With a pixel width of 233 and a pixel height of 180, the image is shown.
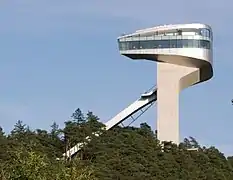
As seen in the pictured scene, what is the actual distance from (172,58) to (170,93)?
2.85 m

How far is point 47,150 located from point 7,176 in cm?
3092

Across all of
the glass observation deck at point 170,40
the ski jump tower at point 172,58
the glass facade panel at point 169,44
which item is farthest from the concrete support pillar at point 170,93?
the glass observation deck at point 170,40

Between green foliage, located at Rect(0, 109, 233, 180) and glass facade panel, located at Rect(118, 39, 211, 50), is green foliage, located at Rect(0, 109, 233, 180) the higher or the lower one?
the lower one

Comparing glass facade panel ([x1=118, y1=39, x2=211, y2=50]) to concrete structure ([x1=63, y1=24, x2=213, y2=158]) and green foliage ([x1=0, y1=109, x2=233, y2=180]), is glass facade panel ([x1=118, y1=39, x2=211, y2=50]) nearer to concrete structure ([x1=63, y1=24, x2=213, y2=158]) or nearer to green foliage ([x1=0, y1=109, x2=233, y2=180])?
concrete structure ([x1=63, y1=24, x2=213, y2=158])

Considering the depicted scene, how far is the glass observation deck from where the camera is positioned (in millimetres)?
63312

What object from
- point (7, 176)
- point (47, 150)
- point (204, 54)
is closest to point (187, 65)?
point (204, 54)

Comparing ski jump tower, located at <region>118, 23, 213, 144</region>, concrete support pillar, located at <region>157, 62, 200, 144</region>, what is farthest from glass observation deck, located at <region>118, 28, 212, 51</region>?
concrete support pillar, located at <region>157, 62, 200, 144</region>

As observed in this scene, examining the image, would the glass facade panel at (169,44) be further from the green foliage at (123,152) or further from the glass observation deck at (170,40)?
Result: the green foliage at (123,152)

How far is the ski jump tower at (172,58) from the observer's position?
6234 cm

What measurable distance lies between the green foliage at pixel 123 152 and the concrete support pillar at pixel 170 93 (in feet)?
3.69

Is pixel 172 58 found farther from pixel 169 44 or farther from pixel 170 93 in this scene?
pixel 170 93

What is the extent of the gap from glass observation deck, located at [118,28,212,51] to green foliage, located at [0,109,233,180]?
6.73 metres

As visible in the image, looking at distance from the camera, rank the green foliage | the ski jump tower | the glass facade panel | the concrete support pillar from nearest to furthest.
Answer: the green foliage
the concrete support pillar
the ski jump tower
the glass facade panel

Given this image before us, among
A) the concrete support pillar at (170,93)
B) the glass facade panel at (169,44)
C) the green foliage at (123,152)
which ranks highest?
the glass facade panel at (169,44)
